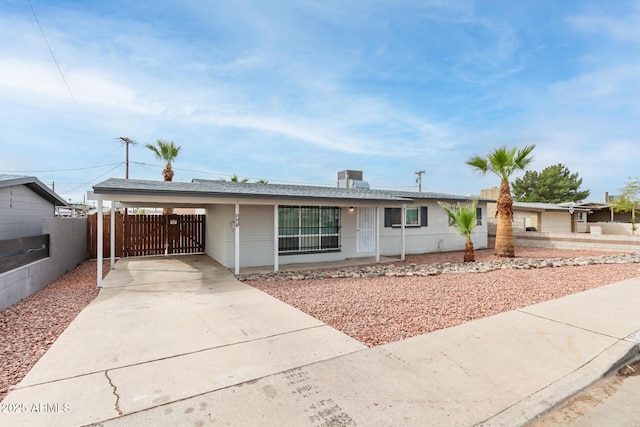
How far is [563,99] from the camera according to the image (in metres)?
13.8

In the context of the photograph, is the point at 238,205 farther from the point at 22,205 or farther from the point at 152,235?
the point at 152,235

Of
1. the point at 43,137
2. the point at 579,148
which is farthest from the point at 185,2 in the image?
the point at 579,148

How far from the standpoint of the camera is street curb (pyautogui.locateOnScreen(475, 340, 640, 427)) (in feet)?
8.11

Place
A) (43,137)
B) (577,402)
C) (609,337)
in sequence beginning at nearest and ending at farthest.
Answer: (577,402), (609,337), (43,137)

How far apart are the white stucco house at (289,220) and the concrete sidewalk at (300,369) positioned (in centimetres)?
346

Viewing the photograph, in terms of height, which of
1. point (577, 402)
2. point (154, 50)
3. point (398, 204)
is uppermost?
point (154, 50)

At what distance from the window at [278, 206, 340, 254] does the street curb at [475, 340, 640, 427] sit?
8181 millimetres

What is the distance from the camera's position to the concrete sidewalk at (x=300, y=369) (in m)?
2.48

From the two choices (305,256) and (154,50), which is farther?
(305,256)

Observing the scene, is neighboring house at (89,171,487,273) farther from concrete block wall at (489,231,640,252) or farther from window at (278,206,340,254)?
concrete block wall at (489,231,640,252)

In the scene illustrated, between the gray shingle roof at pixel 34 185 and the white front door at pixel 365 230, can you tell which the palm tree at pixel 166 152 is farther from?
the white front door at pixel 365 230

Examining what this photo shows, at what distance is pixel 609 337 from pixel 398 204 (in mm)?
7329

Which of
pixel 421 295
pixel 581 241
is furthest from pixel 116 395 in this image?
pixel 581 241

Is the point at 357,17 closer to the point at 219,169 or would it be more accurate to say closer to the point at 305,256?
the point at 305,256
